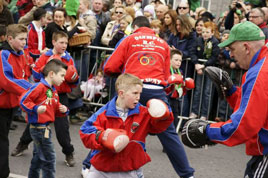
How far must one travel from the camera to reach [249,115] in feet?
11.5

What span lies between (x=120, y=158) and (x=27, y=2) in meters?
8.51

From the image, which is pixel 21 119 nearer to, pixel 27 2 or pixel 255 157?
pixel 27 2

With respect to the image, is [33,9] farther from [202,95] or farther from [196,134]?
[196,134]

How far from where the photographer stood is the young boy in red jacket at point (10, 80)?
588 centimetres

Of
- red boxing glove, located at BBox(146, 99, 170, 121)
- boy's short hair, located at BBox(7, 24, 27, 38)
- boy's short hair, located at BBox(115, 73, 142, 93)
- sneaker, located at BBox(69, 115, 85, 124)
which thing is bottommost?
sneaker, located at BBox(69, 115, 85, 124)

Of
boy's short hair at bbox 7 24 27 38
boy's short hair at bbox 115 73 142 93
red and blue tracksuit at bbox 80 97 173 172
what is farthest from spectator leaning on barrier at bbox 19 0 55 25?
red and blue tracksuit at bbox 80 97 173 172

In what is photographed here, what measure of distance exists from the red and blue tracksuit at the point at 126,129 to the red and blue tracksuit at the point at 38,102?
114 centimetres

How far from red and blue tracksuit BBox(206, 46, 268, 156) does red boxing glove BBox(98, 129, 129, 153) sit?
746 mm

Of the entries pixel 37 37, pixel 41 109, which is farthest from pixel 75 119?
pixel 41 109

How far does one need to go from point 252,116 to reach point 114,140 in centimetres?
114

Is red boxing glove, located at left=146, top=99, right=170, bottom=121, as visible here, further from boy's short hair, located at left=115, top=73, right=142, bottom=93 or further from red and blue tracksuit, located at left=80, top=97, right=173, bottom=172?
boy's short hair, located at left=115, top=73, right=142, bottom=93

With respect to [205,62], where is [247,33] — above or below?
above

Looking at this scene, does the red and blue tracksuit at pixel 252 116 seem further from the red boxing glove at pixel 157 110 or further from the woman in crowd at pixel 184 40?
the woman in crowd at pixel 184 40

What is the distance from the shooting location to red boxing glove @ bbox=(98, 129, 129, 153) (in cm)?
399
